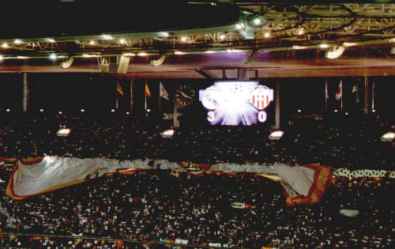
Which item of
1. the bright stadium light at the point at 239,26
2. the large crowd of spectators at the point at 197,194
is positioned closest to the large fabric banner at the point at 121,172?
the large crowd of spectators at the point at 197,194

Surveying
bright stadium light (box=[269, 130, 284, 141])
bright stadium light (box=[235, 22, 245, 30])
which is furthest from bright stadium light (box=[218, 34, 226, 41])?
bright stadium light (box=[269, 130, 284, 141])

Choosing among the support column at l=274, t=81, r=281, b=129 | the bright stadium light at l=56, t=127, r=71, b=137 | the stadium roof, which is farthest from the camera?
the bright stadium light at l=56, t=127, r=71, b=137

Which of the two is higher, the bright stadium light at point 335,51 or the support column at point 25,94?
→ the bright stadium light at point 335,51

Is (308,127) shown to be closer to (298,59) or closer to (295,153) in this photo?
(295,153)

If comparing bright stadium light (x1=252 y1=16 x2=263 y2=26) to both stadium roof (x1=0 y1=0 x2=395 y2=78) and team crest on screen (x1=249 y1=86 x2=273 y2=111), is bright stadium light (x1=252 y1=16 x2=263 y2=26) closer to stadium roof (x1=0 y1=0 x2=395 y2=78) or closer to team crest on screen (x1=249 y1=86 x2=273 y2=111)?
stadium roof (x1=0 y1=0 x2=395 y2=78)

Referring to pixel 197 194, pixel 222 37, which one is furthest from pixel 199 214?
pixel 222 37

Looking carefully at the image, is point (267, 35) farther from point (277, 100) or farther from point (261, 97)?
point (277, 100)

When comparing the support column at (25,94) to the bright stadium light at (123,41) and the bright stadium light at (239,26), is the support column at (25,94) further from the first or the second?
the bright stadium light at (239,26)
